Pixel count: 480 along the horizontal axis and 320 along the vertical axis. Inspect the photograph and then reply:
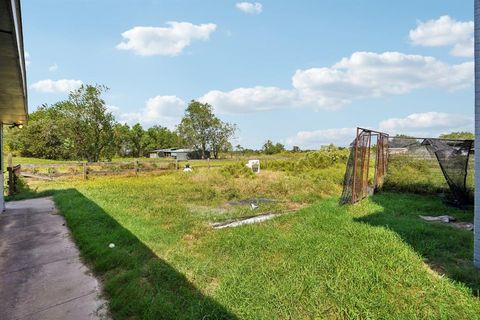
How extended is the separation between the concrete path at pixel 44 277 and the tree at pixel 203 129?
156ft

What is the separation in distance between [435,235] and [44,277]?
5.75 meters

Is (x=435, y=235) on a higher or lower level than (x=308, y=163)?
lower

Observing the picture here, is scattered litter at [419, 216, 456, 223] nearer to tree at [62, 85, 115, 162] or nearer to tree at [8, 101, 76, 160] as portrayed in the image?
tree at [62, 85, 115, 162]

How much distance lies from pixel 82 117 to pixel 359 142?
19204 millimetres

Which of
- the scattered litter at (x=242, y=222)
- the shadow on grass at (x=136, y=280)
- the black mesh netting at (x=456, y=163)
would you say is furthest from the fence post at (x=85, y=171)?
the black mesh netting at (x=456, y=163)

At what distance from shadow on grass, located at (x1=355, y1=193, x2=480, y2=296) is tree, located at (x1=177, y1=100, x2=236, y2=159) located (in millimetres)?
46622

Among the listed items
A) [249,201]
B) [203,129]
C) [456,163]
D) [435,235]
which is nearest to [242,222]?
[249,201]

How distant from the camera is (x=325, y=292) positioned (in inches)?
131

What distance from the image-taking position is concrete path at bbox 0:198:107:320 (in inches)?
128

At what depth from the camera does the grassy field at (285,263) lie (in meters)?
3.10

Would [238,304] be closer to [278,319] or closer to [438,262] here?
[278,319]

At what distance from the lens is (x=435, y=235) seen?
17.0ft

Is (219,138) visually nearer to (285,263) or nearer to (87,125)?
(87,125)

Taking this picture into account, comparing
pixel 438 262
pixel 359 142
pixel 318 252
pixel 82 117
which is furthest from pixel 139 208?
pixel 82 117
